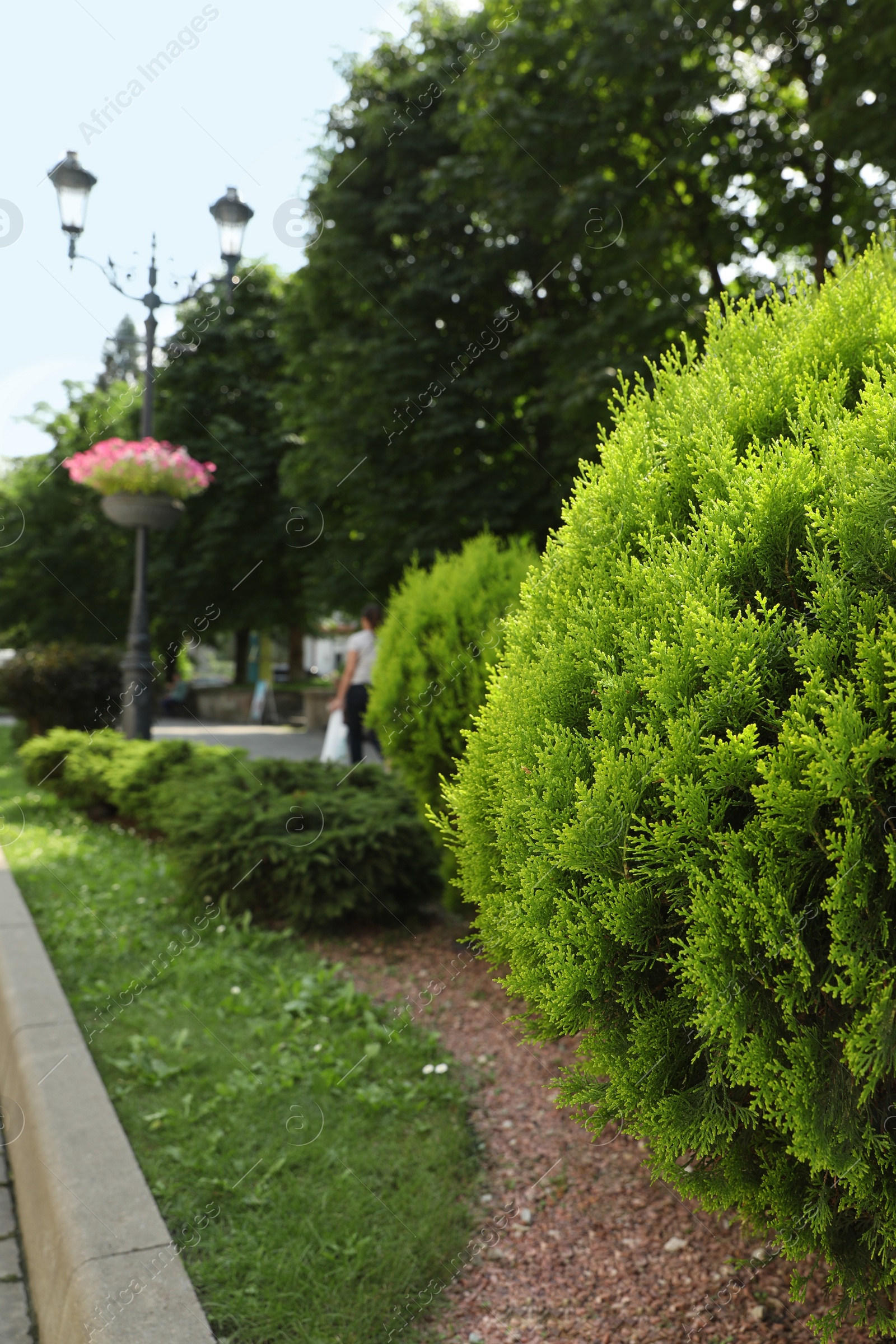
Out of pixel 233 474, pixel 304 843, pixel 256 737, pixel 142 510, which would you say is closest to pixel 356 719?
pixel 142 510

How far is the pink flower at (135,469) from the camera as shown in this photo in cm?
986

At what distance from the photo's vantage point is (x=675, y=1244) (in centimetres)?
264

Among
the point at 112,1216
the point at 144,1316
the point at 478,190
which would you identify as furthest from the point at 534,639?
the point at 478,190

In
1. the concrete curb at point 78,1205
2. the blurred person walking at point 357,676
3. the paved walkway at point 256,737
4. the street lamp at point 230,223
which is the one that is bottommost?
the paved walkway at point 256,737

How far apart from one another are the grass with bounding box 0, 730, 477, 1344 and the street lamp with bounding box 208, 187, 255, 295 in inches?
272

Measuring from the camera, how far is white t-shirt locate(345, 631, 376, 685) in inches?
395

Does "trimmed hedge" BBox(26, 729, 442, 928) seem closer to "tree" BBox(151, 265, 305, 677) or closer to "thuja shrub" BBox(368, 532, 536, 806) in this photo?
"thuja shrub" BBox(368, 532, 536, 806)

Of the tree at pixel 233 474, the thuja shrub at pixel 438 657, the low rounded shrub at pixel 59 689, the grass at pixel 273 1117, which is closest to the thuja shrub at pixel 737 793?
the grass at pixel 273 1117

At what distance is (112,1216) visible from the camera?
254 centimetres

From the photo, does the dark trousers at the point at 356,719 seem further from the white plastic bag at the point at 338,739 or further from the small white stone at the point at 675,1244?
the small white stone at the point at 675,1244

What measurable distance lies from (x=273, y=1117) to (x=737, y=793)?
8.10 ft

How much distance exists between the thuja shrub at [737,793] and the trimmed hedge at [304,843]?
10.9 ft

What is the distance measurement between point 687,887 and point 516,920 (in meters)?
0.37

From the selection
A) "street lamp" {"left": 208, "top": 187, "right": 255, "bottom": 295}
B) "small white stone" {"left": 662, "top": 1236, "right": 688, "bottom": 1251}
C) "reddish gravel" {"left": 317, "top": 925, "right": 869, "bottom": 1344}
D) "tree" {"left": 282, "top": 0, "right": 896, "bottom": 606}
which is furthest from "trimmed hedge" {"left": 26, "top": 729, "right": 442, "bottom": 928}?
"street lamp" {"left": 208, "top": 187, "right": 255, "bottom": 295}
